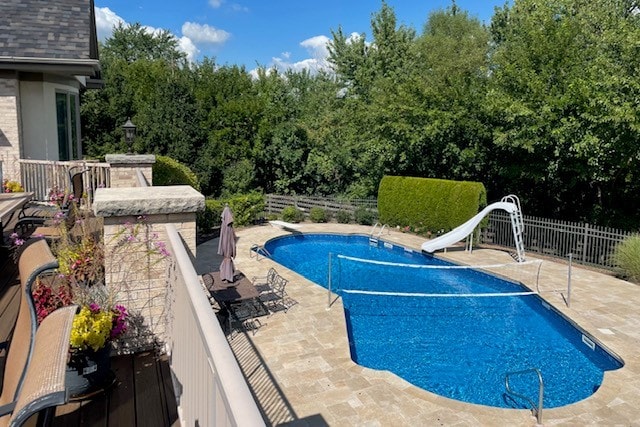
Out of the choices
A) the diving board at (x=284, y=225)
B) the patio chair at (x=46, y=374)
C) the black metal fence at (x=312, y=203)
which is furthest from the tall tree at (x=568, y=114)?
the patio chair at (x=46, y=374)

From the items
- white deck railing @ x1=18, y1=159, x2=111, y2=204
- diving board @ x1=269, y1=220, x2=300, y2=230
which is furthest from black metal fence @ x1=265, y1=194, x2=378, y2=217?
white deck railing @ x1=18, y1=159, x2=111, y2=204

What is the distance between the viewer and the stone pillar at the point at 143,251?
14.1 ft

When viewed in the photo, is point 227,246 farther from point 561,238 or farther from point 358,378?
point 561,238

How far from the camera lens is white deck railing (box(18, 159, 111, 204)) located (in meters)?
10.3

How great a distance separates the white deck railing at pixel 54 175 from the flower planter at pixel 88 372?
699 centimetres

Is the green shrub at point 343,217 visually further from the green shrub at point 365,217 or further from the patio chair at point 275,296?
the patio chair at point 275,296

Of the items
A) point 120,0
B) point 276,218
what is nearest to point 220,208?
point 276,218

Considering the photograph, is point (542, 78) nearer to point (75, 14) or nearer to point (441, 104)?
point (441, 104)

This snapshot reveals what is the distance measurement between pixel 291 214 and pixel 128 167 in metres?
11.9

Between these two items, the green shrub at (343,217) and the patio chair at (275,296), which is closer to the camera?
the patio chair at (275,296)

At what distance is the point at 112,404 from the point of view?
3617 mm

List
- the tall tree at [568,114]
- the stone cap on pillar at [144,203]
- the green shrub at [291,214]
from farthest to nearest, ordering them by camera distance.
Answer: the green shrub at [291,214] → the tall tree at [568,114] → the stone cap on pillar at [144,203]

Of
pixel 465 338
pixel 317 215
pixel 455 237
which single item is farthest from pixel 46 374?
pixel 317 215

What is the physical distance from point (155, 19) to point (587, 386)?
51469mm
